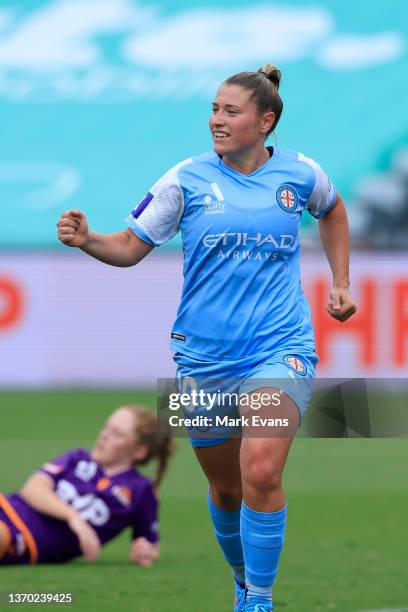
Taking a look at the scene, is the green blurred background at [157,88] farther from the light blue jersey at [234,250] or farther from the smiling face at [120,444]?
the light blue jersey at [234,250]

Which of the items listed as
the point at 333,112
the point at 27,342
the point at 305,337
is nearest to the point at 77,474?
the point at 305,337

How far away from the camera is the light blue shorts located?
5273 millimetres

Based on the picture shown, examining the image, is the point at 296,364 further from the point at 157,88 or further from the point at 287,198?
the point at 157,88

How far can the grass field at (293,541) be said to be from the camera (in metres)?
6.45

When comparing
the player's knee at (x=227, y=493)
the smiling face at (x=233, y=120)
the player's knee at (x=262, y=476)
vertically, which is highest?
the smiling face at (x=233, y=120)

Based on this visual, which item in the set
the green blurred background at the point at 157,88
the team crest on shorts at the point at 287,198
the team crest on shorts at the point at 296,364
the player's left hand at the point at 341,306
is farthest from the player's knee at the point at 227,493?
the green blurred background at the point at 157,88

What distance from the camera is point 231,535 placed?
19.0 feet

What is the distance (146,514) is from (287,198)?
103 inches

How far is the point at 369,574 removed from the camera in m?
7.20

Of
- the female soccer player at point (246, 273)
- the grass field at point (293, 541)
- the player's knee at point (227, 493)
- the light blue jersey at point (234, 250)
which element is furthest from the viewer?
the grass field at point (293, 541)

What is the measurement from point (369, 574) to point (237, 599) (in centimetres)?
174

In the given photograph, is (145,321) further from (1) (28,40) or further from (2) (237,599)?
(2) (237,599)

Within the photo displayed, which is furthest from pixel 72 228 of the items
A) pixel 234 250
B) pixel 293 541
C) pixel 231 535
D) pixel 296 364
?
pixel 293 541

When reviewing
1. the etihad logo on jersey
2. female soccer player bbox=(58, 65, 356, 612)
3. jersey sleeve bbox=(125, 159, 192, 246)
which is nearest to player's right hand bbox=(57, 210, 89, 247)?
female soccer player bbox=(58, 65, 356, 612)
